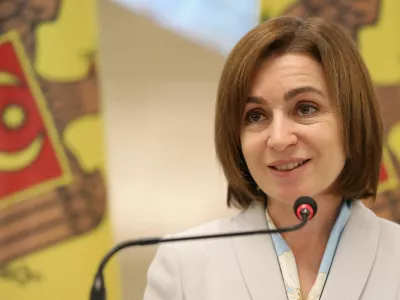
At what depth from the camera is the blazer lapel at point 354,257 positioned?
37.2 inches

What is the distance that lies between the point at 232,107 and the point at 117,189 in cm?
80

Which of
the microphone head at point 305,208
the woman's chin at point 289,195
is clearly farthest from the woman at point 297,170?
the microphone head at point 305,208

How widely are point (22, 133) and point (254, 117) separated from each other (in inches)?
34.9

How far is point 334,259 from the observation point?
38.7 inches

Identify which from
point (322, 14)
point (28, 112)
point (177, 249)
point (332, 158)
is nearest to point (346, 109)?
point (332, 158)

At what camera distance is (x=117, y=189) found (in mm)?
1674

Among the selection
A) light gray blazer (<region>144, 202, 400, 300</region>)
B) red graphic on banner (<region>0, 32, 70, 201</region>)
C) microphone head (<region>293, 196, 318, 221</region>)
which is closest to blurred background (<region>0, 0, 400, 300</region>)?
red graphic on banner (<region>0, 32, 70, 201</region>)

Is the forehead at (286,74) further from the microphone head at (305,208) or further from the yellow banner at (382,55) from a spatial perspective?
the yellow banner at (382,55)

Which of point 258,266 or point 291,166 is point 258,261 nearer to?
point 258,266

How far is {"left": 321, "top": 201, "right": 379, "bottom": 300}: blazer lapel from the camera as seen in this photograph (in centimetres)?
94

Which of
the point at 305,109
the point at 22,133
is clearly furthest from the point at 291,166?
the point at 22,133

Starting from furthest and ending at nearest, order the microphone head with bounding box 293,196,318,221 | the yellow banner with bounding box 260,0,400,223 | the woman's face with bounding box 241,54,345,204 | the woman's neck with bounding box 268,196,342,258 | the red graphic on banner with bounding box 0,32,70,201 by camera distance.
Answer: the yellow banner with bounding box 260,0,400,223
the red graphic on banner with bounding box 0,32,70,201
the woman's neck with bounding box 268,196,342,258
the woman's face with bounding box 241,54,345,204
the microphone head with bounding box 293,196,318,221

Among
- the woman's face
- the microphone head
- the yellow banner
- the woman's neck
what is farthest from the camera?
the yellow banner

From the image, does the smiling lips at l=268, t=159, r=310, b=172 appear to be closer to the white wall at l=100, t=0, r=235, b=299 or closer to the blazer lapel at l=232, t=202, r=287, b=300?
the blazer lapel at l=232, t=202, r=287, b=300
